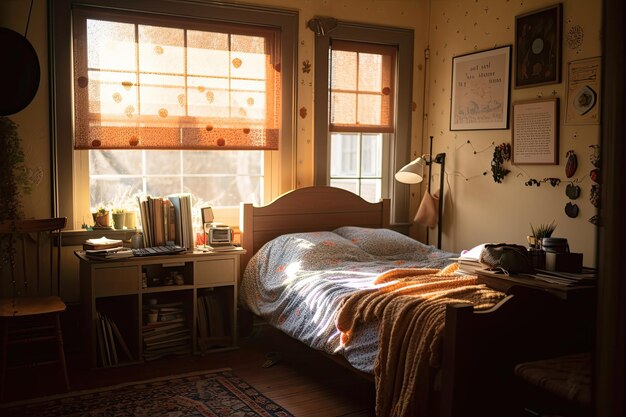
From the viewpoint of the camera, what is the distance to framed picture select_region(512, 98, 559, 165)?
389 cm

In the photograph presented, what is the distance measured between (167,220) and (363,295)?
5.30 ft

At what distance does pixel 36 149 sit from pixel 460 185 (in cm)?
297

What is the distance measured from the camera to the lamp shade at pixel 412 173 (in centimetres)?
462

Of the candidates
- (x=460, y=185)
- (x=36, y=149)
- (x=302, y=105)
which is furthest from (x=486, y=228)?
(x=36, y=149)

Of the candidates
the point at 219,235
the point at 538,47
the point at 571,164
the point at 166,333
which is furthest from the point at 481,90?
the point at 166,333

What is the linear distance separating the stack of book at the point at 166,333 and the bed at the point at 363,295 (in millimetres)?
448

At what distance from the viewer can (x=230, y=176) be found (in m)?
4.57

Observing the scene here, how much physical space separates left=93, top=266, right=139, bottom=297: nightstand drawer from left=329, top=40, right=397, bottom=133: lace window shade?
74.7 inches

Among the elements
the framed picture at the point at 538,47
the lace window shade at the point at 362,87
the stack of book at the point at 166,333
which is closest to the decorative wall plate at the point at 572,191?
the framed picture at the point at 538,47

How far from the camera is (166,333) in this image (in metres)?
3.96

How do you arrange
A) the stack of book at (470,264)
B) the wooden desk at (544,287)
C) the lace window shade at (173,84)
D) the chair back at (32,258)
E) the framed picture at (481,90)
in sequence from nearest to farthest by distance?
1. the wooden desk at (544,287)
2. the stack of book at (470,264)
3. the chair back at (32,258)
4. the lace window shade at (173,84)
5. the framed picture at (481,90)

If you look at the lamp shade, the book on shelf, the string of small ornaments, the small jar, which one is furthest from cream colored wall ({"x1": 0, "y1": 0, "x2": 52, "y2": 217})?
the string of small ornaments

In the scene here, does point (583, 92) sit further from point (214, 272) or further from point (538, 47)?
point (214, 272)

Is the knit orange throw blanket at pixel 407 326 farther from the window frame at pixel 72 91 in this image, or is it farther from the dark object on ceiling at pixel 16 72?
the dark object on ceiling at pixel 16 72
